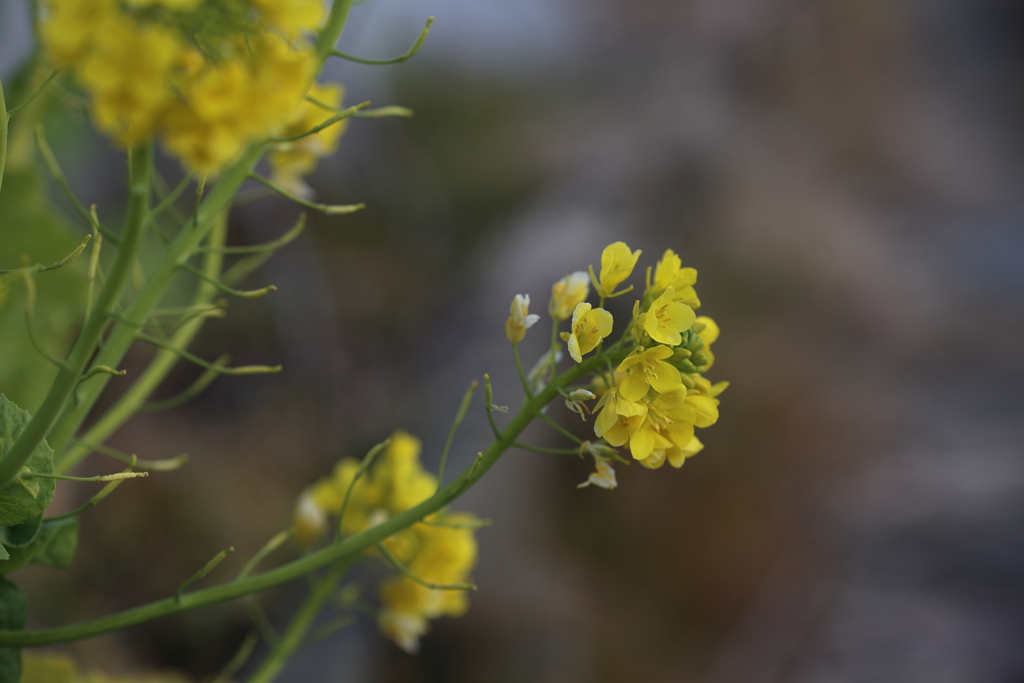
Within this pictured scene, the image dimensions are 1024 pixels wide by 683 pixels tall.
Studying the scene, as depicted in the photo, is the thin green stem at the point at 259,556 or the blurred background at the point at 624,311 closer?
the thin green stem at the point at 259,556

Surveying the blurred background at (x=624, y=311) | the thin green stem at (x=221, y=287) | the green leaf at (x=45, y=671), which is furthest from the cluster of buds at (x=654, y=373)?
the blurred background at (x=624, y=311)

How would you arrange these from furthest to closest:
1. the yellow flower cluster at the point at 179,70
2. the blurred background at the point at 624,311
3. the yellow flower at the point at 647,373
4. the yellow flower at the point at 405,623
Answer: the blurred background at the point at 624,311, the yellow flower at the point at 405,623, the yellow flower at the point at 647,373, the yellow flower cluster at the point at 179,70

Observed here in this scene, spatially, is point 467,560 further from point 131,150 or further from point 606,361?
point 131,150

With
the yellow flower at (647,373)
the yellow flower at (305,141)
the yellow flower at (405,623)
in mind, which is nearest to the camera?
the yellow flower at (647,373)

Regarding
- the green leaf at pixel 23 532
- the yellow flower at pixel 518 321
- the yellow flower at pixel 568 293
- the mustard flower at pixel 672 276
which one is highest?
the mustard flower at pixel 672 276

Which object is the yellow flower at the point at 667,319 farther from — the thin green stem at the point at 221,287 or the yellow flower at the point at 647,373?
the thin green stem at the point at 221,287

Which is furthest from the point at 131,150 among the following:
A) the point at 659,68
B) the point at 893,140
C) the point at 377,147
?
the point at 893,140
